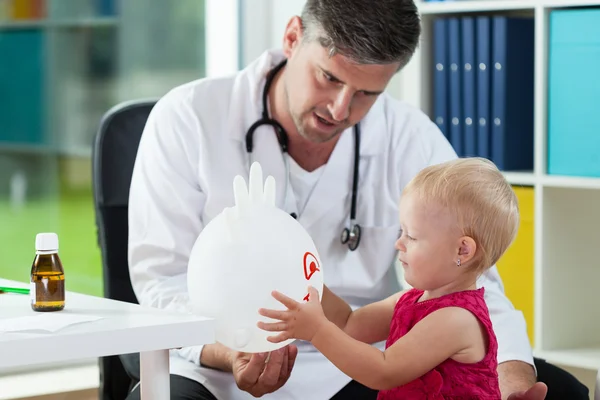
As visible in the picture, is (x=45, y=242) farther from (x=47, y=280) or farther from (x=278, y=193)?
(x=278, y=193)

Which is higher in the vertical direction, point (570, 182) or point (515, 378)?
point (570, 182)

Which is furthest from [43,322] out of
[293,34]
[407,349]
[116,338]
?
[293,34]

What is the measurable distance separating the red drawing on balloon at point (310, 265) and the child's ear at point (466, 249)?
212mm

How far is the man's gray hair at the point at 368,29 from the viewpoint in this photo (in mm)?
1709

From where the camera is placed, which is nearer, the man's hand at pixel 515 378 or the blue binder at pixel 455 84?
the man's hand at pixel 515 378

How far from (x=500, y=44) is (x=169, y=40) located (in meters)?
1.30

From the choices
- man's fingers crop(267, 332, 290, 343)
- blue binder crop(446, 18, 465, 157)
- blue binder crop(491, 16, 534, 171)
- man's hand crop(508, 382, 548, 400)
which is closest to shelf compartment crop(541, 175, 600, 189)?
blue binder crop(491, 16, 534, 171)

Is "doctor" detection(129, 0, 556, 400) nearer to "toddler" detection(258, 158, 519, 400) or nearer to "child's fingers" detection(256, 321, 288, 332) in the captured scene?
"toddler" detection(258, 158, 519, 400)

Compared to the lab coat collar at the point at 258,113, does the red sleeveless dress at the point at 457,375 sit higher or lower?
lower

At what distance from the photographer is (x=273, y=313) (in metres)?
1.25

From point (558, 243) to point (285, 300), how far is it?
1.39 m

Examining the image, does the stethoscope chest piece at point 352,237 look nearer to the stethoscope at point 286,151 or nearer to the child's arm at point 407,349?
the stethoscope at point 286,151

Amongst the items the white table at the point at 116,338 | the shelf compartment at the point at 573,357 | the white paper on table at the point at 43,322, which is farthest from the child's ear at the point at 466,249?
the shelf compartment at the point at 573,357

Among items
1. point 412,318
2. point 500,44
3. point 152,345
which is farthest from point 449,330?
point 500,44
